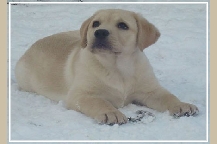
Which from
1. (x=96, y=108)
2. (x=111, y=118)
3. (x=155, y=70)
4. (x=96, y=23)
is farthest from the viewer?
(x=155, y=70)

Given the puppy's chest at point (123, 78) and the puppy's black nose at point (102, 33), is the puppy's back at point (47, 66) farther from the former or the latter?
the puppy's black nose at point (102, 33)

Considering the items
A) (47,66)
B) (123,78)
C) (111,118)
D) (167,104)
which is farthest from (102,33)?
(47,66)

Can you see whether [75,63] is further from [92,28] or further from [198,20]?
[198,20]

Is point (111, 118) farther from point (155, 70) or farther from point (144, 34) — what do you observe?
point (155, 70)

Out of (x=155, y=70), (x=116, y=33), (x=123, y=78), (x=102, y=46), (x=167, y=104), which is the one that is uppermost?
(x=116, y=33)

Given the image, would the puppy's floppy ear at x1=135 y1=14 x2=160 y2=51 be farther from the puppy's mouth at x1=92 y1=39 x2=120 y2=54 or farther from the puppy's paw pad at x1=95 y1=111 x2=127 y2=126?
the puppy's paw pad at x1=95 y1=111 x2=127 y2=126

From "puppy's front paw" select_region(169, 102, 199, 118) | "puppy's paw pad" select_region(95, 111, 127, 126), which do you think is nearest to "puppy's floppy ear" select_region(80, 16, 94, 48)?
"puppy's paw pad" select_region(95, 111, 127, 126)
